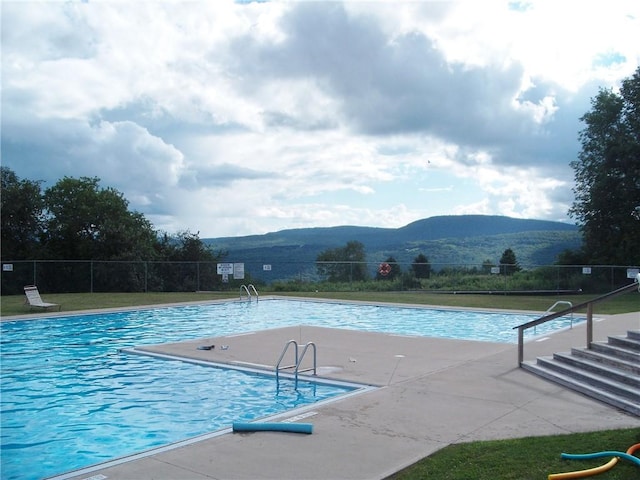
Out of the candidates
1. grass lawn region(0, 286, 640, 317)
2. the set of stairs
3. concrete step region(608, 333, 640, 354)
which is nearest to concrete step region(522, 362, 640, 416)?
the set of stairs

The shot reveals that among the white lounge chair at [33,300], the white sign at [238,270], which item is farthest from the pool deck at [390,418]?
the white sign at [238,270]

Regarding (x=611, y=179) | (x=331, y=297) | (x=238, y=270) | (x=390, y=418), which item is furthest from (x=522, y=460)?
(x=611, y=179)

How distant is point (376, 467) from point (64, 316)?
718 inches

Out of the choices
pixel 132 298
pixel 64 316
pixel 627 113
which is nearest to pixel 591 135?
pixel 627 113

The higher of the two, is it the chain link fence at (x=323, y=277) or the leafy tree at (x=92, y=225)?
the leafy tree at (x=92, y=225)

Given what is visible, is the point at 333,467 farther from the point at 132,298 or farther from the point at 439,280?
the point at 439,280

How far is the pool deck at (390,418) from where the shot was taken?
6.01 metres

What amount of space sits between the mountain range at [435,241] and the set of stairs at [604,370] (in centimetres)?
6781

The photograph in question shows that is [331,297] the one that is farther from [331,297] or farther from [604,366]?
[604,366]

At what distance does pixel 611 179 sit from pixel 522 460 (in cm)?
3923

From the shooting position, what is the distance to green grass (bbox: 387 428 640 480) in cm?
564

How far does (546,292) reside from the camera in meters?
35.2

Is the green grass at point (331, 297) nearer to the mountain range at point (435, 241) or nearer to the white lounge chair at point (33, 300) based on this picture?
the white lounge chair at point (33, 300)

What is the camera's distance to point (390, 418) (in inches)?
311
